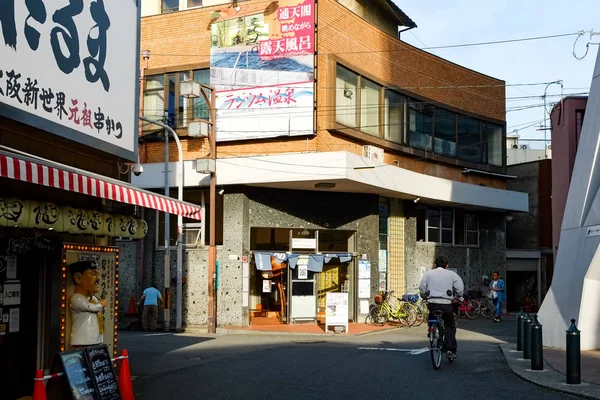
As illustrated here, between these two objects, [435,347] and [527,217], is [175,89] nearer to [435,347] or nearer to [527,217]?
[435,347]

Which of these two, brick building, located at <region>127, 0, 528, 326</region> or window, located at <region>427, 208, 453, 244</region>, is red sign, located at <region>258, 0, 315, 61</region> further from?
window, located at <region>427, 208, 453, 244</region>

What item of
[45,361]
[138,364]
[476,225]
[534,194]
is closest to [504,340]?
[138,364]

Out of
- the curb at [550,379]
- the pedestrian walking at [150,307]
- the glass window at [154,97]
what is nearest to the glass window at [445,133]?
the glass window at [154,97]

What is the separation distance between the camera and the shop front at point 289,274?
2380cm

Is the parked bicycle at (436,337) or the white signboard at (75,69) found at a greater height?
the white signboard at (75,69)

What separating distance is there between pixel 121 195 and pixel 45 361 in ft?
9.25

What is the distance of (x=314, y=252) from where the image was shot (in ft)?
80.1

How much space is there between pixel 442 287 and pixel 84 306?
6.22 meters

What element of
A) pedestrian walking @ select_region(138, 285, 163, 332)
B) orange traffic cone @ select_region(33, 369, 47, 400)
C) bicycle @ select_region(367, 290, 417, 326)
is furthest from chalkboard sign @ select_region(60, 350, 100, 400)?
bicycle @ select_region(367, 290, 417, 326)

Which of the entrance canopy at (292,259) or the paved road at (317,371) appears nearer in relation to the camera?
the paved road at (317,371)

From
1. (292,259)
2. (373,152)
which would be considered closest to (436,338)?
(292,259)

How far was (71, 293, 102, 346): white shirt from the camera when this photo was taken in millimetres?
9555

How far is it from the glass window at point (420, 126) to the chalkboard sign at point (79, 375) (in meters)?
20.6

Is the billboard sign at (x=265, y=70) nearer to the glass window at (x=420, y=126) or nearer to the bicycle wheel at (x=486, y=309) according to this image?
the glass window at (x=420, y=126)
